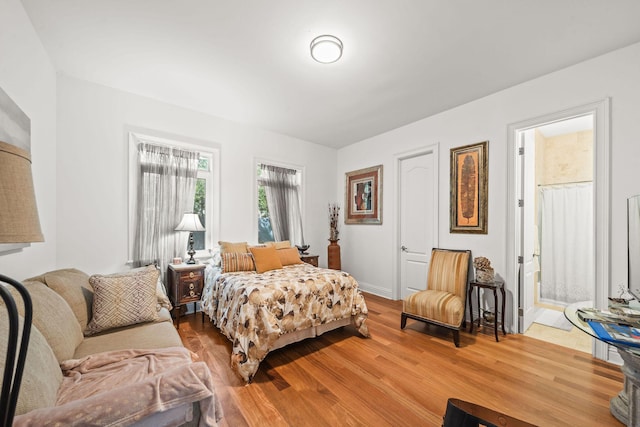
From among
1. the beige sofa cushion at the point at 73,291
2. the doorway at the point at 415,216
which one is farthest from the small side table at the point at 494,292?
the beige sofa cushion at the point at 73,291

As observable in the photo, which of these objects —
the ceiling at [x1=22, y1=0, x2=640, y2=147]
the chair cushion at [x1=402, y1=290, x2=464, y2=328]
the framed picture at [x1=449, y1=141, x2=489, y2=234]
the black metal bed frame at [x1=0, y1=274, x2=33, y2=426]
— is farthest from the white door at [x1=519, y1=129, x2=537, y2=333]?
the black metal bed frame at [x1=0, y1=274, x2=33, y2=426]

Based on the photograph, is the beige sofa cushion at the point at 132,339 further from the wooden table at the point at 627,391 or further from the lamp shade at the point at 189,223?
the wooden table at the point at 627,391

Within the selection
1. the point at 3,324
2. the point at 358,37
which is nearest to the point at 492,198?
the point at 358,37

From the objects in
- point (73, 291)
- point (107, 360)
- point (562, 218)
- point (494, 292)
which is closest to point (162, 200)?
point (73, 291)

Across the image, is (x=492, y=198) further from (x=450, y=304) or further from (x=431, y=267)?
(x=450, y=304)

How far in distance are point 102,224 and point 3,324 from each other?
235 cm

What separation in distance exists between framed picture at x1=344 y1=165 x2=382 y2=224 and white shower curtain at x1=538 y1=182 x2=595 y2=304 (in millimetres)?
2615

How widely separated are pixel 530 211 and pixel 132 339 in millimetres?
4168

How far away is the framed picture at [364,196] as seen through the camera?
4629 millimetres

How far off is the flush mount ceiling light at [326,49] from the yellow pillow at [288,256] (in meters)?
2.38

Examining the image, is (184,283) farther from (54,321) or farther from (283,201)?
(283,201)

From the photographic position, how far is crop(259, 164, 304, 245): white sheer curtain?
177 inches

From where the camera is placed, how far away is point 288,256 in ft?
12.2

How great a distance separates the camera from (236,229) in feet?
13.3
